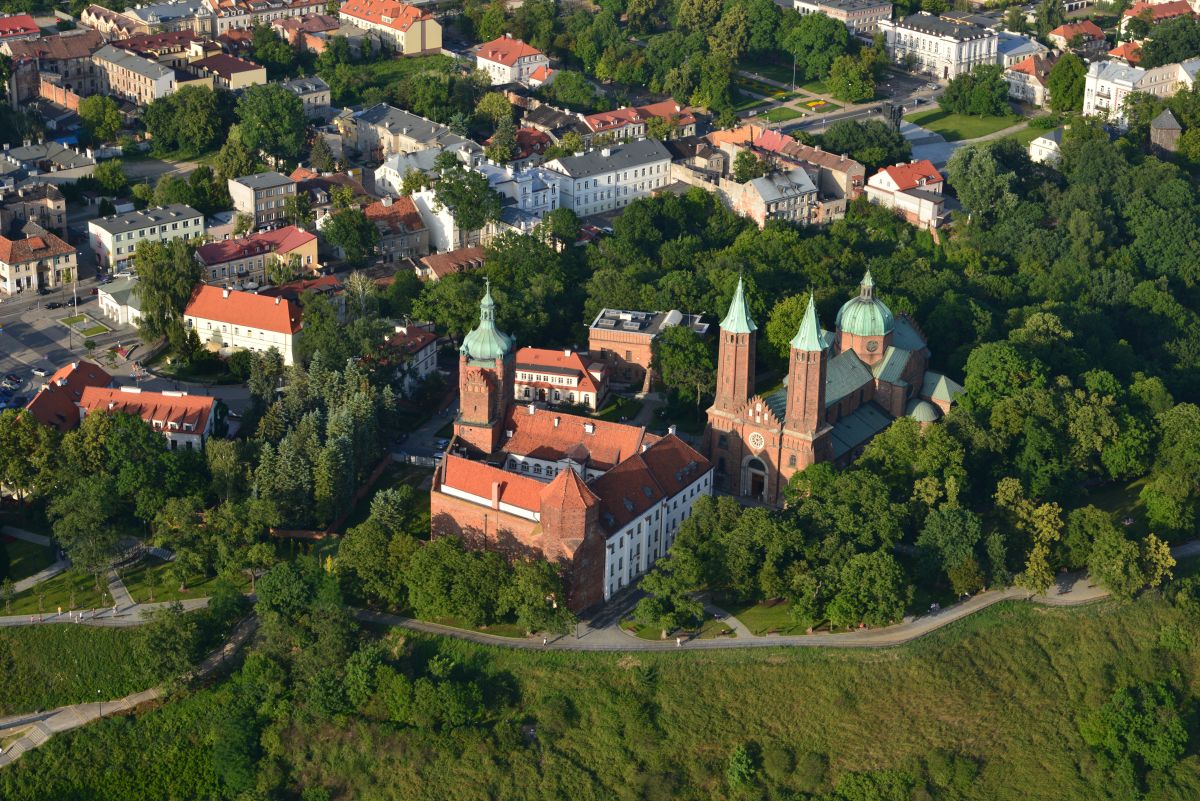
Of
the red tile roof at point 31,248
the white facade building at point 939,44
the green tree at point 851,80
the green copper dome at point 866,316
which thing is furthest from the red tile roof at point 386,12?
the green copper dome at point 866,316

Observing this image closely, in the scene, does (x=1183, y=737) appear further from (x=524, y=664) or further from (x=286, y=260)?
(x=286, y=260)

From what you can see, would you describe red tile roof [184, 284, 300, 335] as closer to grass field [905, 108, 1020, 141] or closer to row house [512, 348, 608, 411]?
row house [512, 348, 608, 411]

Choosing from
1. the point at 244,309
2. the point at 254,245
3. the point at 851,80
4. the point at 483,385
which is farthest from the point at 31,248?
the point at 851,80

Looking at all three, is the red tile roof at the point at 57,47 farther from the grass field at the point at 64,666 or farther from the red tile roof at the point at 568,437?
the grass field at the point at 64,666

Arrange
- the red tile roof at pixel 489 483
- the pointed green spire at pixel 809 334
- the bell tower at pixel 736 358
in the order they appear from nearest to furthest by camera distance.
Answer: the red tile roof at pixel 489 483 → the pointed green spire at pixel 809 334 → the bell tower at pixel 736 358

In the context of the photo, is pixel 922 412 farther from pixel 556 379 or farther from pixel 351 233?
pixel 351 233

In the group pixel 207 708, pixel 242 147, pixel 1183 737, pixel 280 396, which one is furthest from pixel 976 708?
pixel 242 147

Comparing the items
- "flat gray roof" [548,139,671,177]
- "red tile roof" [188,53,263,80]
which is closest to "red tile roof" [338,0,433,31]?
"red tile roof" [188,53,263,80]

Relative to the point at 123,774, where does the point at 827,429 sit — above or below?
above
